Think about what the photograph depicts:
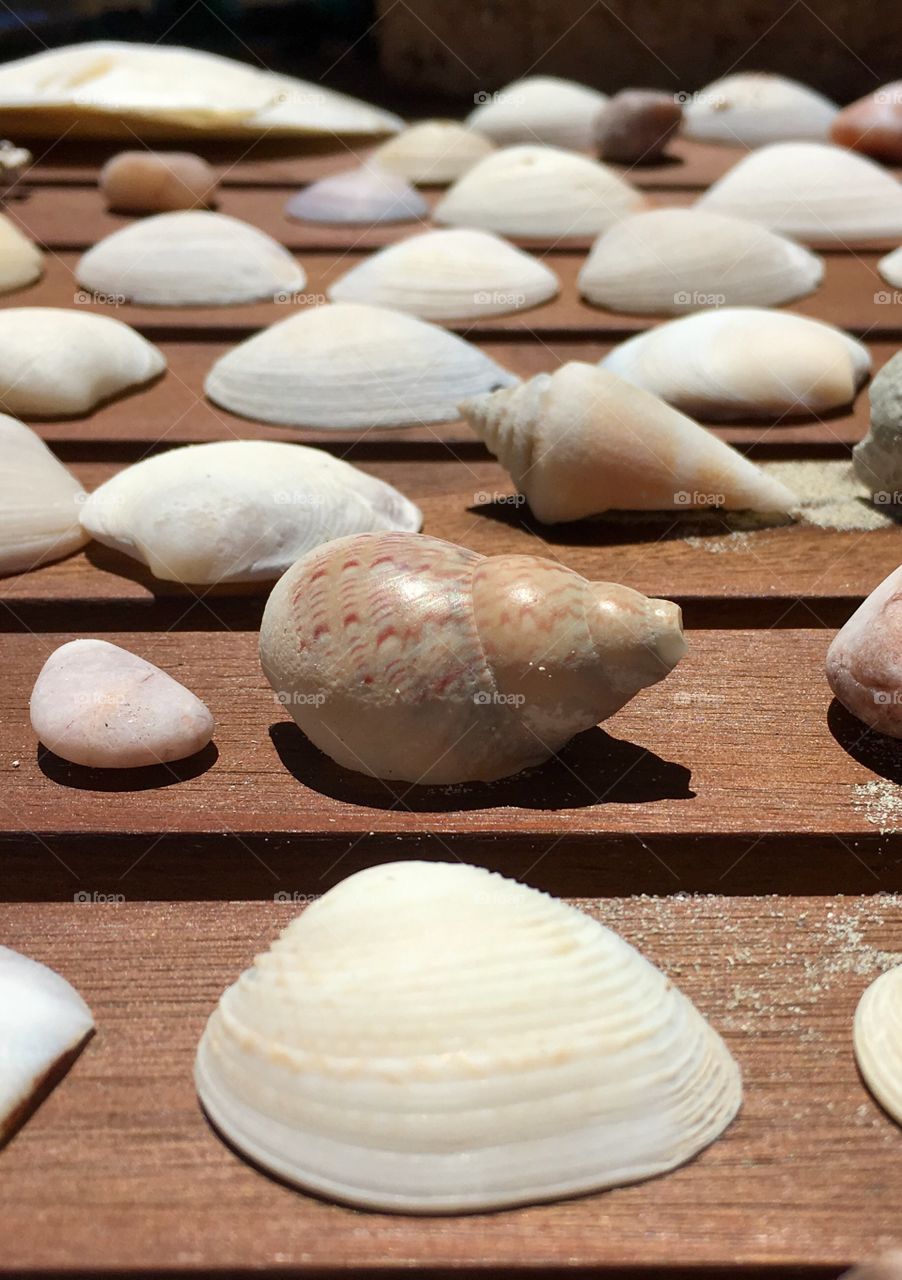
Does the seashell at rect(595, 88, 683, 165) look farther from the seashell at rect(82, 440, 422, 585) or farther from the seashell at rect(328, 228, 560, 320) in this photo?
the seashell at rect(82, 440, 422, 585)

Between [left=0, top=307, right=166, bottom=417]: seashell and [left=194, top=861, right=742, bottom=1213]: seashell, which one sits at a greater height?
[left=0, top=307, right=166, bottom=417]: seashell

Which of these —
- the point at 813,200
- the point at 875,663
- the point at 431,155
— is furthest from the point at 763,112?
the point at 875,663

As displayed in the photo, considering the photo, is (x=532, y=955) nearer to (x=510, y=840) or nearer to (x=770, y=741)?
(x=510, y=840)

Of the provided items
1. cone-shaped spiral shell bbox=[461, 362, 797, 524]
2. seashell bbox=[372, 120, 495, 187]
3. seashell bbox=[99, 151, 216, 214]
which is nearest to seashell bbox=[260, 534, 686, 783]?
cone-shaped spiral shell bbox=[461, 362, 797, 524]

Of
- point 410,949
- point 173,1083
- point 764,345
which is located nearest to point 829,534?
point 764,345

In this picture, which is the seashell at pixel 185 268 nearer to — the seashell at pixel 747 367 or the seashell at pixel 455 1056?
the seashell at pixel 747 367

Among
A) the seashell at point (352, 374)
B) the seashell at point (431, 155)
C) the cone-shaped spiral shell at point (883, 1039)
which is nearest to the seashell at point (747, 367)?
the seashell at point (352, 374)

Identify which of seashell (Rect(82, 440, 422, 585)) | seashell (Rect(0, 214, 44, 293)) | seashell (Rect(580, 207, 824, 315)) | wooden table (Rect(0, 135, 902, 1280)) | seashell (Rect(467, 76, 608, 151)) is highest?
seashell (Rect(467, 76, 608, 151))
